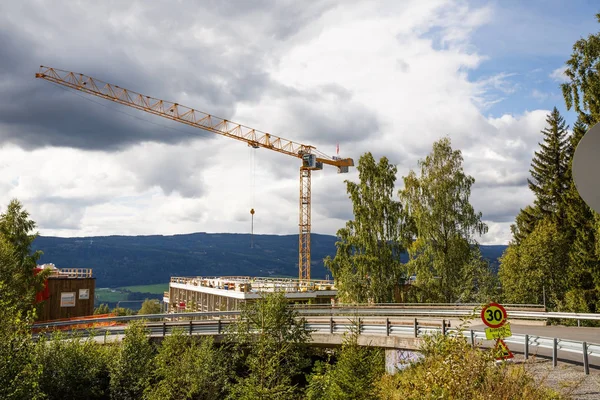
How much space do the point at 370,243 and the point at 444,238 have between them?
666cm

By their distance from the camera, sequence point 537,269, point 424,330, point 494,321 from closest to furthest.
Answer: point 494,321
point 424,330
point 537,269

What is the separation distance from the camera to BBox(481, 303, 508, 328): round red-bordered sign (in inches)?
483

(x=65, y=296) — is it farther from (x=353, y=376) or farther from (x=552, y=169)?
(x=552, y=169)

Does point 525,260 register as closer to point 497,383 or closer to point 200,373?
point 200,373

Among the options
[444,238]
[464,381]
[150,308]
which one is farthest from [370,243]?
[150,308]

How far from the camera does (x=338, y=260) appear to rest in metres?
44.9

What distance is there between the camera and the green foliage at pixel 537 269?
140 feet

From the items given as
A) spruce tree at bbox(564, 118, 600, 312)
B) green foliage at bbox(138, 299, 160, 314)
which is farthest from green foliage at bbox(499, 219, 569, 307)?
green foliage at bbox(138, 299, 160, 314)

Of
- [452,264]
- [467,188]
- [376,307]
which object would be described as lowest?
[376,307]

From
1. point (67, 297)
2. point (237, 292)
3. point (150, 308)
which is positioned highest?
point (237, 292)

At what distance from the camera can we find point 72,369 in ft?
84.3

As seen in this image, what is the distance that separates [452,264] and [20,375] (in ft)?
115

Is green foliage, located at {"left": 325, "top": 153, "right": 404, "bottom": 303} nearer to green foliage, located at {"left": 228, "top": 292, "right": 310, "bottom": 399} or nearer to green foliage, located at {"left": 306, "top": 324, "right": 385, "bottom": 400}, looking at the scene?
green foliage, located at {"left": 228, "top": 292, "right": 310, "bottom": 399}

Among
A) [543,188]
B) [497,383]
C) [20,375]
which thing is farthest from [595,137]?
[543,188]
